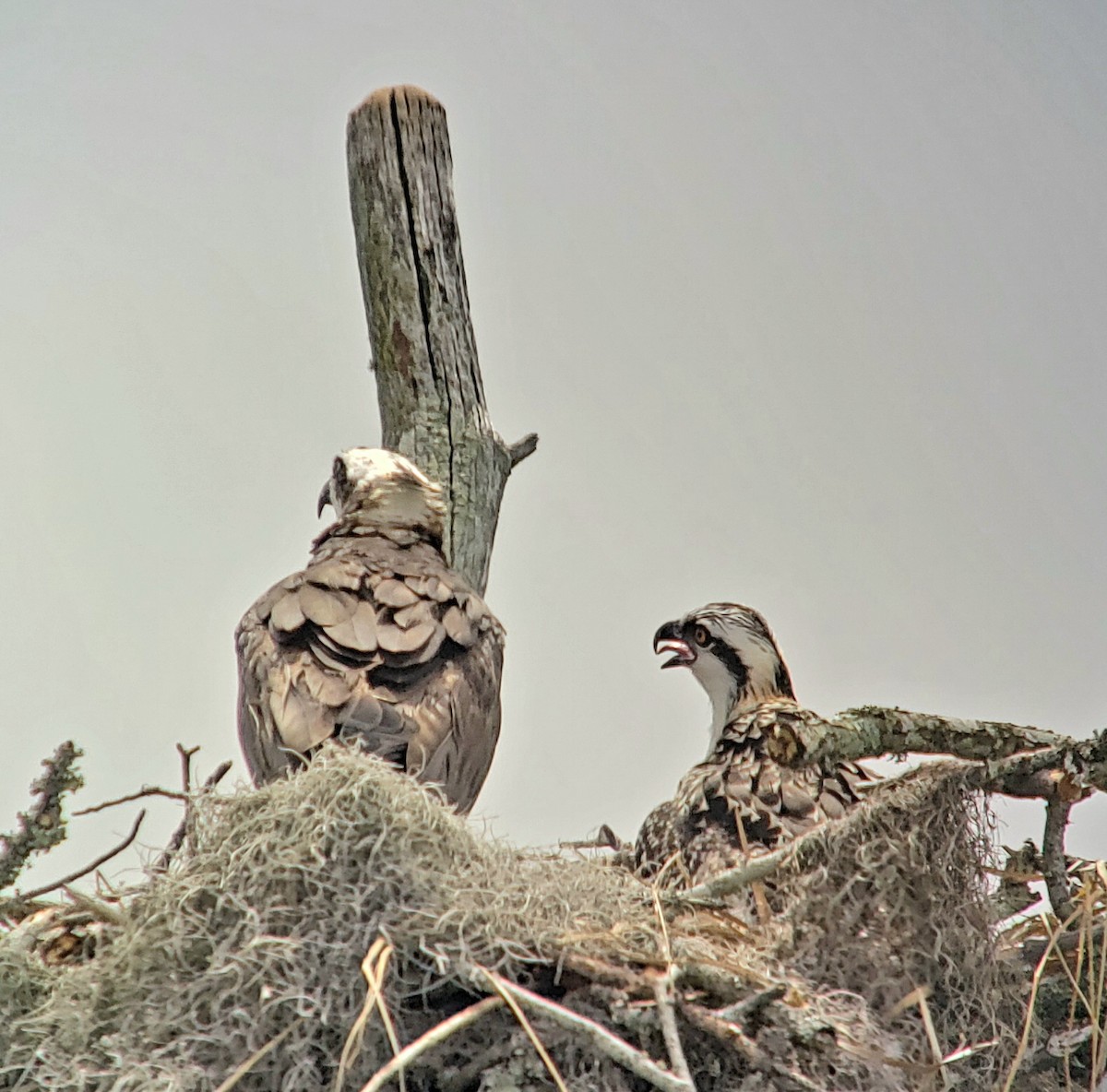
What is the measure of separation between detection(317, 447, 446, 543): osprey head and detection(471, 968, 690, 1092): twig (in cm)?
220

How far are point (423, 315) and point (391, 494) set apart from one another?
2.23 ft

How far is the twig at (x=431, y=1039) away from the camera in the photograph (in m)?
2.32

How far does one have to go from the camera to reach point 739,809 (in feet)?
12.0

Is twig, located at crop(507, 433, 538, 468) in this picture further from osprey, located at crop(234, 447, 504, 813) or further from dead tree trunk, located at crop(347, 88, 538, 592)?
osprey, located at crop(234, 447, 504, 813)

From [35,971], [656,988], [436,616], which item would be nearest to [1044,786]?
[656,988]

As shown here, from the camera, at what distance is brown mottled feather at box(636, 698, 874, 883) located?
3600 millimetres

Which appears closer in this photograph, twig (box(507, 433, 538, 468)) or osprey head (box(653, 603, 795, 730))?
osprey head (box(653, 603, 795, 730))

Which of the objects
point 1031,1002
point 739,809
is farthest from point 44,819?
point 1031,1002

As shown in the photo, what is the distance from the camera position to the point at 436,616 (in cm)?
395

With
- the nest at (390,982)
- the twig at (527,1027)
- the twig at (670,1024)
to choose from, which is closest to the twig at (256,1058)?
the nest at (390,982)

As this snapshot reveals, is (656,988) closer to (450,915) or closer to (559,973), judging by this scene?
(559,973)

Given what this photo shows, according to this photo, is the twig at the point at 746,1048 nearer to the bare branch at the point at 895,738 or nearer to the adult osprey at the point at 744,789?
the adult osprey at the point at 744,789

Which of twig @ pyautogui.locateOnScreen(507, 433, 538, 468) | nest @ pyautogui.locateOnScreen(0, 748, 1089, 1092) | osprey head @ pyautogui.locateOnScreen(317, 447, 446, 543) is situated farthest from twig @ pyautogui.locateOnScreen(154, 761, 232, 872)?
twig @ pyautogui.locateOnScreen(507, 433, 538, 468)

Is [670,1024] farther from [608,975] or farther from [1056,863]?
[1056,863]
